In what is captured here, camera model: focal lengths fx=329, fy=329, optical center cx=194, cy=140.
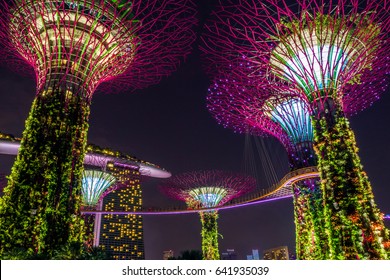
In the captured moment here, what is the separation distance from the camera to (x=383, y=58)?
12672 mm

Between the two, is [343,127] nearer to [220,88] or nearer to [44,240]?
[220,88]

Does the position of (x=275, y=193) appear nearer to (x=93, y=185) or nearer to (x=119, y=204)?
(x=93, y=185)

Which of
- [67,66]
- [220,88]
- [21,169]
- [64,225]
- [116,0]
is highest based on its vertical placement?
[116,0]

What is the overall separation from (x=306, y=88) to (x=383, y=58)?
10.7 ft

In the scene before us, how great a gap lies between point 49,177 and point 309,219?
495 inches

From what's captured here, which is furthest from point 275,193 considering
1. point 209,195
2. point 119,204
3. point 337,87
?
point 119,204

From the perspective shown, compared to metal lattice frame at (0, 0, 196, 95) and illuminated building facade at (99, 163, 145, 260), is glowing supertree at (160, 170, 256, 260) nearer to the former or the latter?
metal lattice frame at (0, 0, 196, 95)

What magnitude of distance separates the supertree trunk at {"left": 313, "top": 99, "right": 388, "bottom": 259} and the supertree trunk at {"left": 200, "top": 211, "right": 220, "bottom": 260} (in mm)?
19729

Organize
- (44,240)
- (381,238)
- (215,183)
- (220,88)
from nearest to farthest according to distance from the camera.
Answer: (381,238) → (44,240) → (220,88) → (215,183)

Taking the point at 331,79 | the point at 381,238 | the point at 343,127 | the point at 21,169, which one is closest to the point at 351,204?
the point at 381,238

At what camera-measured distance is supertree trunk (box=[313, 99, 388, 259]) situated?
370 inches

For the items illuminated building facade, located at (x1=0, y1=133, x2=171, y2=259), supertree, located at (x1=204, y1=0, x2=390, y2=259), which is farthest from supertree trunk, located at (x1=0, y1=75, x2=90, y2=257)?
illuminated building facade, located at (x1=0, y1=133, x2=171, y2=259)

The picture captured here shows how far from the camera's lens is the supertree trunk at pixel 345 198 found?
370 inches

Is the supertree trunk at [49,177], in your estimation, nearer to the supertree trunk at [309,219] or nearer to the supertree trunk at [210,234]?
the supertree trunk at [309,219]
